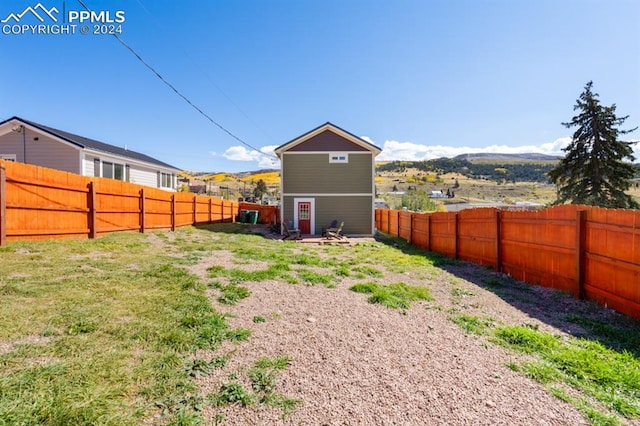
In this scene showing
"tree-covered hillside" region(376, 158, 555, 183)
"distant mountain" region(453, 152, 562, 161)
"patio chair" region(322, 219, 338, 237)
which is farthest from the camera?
"distant mountain" region(453, 152, 562, 161)

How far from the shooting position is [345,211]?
1677 centimetres

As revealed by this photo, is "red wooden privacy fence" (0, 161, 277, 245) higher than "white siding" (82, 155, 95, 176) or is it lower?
lower

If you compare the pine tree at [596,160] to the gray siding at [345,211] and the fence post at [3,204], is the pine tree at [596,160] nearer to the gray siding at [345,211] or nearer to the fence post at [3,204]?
the gray siding at [345,211]

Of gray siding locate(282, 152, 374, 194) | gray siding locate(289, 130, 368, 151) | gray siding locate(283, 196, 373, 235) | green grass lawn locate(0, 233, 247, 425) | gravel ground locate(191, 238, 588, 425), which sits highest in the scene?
gray siding locate(289, 130, 368, 151)

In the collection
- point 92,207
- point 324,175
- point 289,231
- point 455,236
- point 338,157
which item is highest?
point 338,157

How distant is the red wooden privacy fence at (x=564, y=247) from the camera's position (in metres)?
4.39

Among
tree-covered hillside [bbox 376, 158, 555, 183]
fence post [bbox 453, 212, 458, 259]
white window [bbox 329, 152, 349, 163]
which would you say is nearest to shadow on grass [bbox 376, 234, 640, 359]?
fence post [bbox 453, 212, 458, 259]

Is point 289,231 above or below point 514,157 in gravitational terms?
below

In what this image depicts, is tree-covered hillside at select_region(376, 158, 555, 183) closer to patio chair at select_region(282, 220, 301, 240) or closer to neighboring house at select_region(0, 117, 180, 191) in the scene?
patio chair at select_region(282, 220, 301, 240)

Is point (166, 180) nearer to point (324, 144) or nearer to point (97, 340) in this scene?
point (324, 144)

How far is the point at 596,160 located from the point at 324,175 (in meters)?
19.1


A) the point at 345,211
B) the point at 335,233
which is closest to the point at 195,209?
the point at 335,233

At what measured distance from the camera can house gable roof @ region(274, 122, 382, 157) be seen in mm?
16516

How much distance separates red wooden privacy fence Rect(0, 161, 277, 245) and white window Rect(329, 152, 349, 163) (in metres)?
8.41
